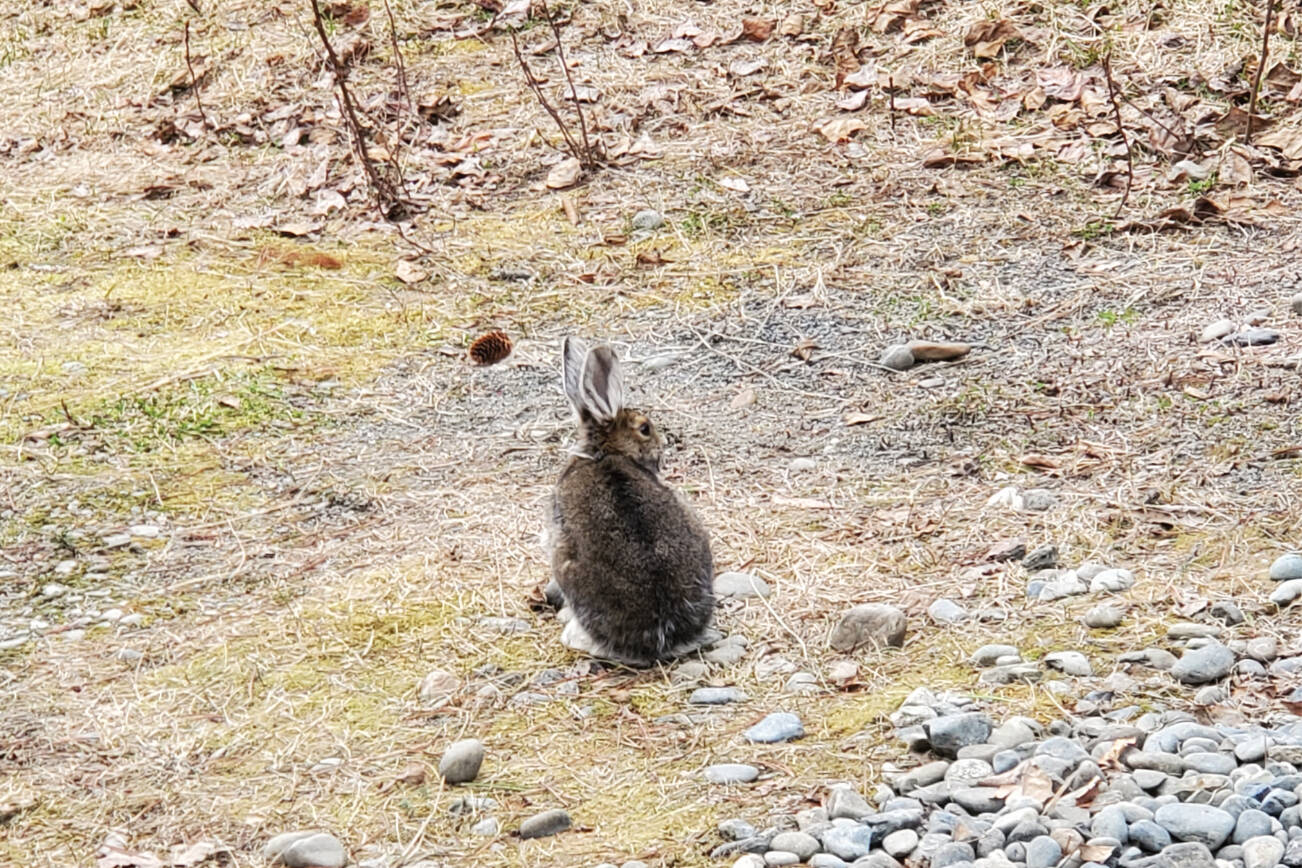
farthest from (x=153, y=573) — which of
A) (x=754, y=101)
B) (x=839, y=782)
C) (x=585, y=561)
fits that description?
(x=754, y=101)

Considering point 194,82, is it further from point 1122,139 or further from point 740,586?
point 740,586

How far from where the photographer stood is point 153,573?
6.00 m

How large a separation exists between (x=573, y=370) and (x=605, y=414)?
229mm

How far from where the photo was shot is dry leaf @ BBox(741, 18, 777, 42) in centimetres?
1066

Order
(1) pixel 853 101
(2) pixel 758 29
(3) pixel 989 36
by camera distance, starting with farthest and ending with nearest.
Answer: (2) pixel 758 29, (3) pixel 989 36, (1) pixel 853 101

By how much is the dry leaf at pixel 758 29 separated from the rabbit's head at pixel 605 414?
561 centimetres

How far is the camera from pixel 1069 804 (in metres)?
3.79

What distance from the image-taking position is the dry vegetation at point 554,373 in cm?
469

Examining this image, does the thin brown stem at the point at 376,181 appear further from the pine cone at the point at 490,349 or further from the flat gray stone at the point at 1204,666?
the flat gray stone at the point at 1204,666

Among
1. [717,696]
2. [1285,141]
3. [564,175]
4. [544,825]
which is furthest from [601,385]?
[1285,141]

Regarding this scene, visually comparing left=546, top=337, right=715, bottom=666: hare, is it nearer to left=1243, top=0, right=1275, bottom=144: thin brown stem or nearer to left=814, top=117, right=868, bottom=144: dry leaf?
left=814, top=117, right=868, bottom=144: dry leaf

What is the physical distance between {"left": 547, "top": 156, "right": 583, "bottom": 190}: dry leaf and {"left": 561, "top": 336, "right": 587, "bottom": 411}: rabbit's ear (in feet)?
12.8

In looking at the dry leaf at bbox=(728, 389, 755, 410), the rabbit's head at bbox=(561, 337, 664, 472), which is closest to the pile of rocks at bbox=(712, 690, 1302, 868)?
the rabbit's head at bbox=(561, 337, 664, 472)

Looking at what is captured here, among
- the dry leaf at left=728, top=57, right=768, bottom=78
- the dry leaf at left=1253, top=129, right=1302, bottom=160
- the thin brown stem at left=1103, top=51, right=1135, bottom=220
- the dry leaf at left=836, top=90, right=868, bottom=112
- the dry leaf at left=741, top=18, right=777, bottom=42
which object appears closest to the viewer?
the thin brown stem at left=1103, top=51, right=1135, bottom=220
